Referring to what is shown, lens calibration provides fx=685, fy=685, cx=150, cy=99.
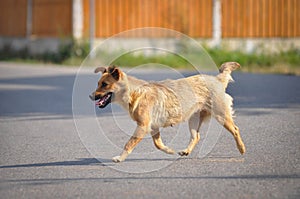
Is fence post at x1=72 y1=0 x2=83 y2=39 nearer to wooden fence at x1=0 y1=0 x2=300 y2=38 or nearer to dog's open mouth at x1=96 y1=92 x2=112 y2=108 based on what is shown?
wooden fence at x1=0 y1=0 x2=300 y2=38

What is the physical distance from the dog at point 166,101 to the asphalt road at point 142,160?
0.84 feet

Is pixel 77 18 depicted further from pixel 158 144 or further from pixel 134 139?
pixel 134 139

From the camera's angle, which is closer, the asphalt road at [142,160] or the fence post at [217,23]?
the asphalt road at [142,160]

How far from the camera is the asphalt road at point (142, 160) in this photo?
5.93 m

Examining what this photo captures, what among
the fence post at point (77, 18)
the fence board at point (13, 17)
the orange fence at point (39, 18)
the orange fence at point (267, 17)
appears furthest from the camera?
the fence board at point (13, 17)

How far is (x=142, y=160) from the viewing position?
7395 mm

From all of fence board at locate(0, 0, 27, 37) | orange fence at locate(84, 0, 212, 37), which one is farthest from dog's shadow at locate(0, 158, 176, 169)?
fence board at locate(0, 0, 27, 37)

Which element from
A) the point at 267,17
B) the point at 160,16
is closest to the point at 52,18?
the point at 160,16

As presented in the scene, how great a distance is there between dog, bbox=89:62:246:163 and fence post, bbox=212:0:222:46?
17.3 m

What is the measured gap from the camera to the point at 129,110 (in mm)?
7227

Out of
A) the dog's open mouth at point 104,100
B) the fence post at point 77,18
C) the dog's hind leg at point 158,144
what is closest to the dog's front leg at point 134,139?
the dog's hind leg at point 158,144

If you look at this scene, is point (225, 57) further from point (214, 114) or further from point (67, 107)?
point (214, 114)

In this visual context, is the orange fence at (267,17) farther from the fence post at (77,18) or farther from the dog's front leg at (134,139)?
the dog's front leg at (134,139)

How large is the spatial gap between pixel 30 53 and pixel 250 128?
20384 mm
